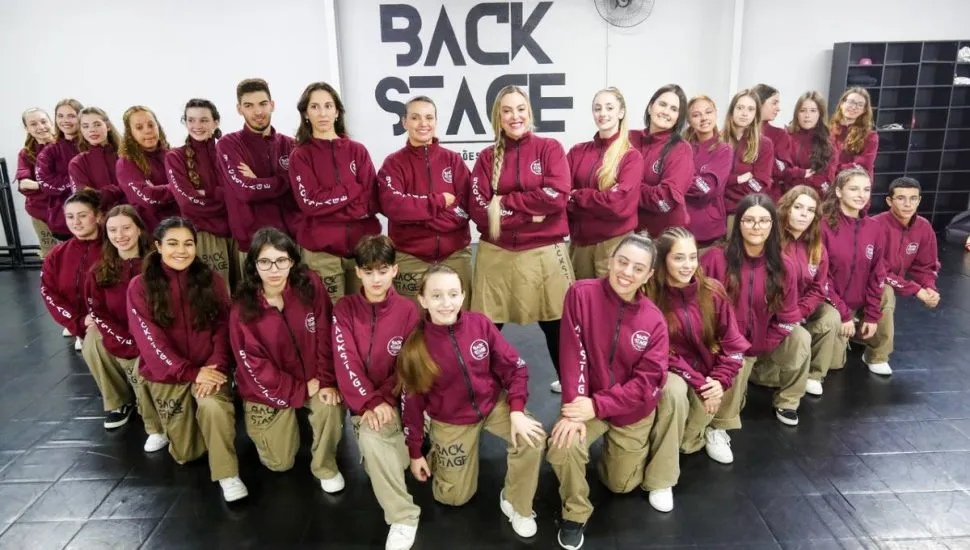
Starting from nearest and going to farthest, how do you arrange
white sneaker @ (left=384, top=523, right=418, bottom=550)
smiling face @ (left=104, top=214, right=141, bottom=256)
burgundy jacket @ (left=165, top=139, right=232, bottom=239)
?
white sneaker @ (left=384, top=523, right=418, bottom=550) → smiling face @ (left=104, top=214, right=141, bottom=256) → burgundy jacket @ (left=165, top=139, right=232, bottom=239)

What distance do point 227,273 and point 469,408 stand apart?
1.93 metres

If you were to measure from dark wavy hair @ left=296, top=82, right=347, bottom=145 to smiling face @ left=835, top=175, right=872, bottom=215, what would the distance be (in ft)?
8.95

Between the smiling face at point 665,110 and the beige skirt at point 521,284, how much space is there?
0.87m

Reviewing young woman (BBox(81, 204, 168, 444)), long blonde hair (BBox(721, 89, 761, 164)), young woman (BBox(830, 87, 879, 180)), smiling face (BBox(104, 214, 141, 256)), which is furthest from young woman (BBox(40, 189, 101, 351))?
young woman (BBox(830, 87, 879, 180))

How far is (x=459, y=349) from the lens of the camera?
2.43m

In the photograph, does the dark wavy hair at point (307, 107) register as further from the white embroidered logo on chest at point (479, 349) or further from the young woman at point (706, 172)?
the young woman at point (706, 172)

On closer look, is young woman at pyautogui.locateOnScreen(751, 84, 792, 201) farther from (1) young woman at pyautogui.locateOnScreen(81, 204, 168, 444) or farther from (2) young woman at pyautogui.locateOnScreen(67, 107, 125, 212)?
(2) young woman at pyautogui.locateOnScreen(67, 107, 125, 212)

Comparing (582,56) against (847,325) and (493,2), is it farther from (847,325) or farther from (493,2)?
(847,325)

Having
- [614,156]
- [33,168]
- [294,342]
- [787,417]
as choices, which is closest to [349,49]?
[33,168]

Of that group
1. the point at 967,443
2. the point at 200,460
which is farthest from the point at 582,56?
the point at 200,460

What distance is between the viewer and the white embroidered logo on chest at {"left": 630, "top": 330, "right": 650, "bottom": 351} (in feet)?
8.04

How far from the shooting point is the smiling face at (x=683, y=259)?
8.43 ft

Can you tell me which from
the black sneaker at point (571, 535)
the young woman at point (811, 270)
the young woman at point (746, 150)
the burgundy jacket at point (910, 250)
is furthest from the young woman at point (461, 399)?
the burgundy jacket at point (910, 250)

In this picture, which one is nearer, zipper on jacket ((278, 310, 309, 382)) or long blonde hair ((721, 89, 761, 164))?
zipper on jacket ((278, 310, 309, 382))
